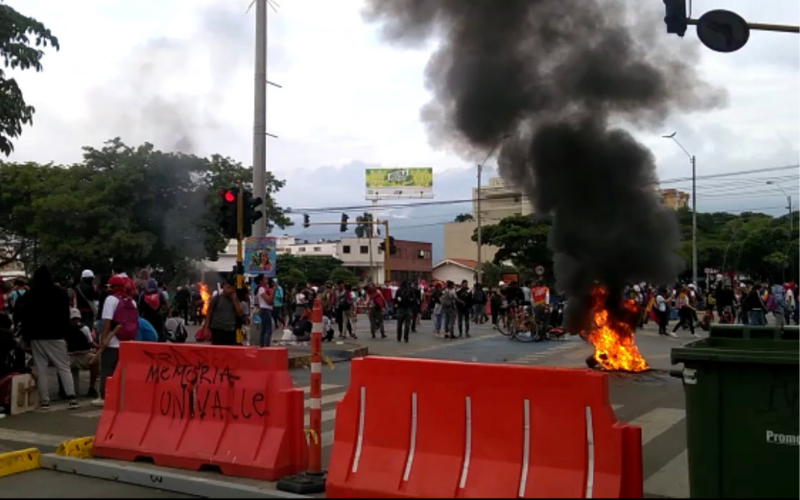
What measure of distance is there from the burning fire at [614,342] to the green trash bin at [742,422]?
25.3 ft

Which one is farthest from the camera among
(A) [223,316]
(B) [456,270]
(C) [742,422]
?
(B) [456,270]

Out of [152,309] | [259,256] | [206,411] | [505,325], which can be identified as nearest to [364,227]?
[505,325]

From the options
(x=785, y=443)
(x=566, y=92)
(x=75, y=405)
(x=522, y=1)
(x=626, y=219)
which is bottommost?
(x=75, y=405)

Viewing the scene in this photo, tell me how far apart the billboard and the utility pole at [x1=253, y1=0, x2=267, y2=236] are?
40.3 meters

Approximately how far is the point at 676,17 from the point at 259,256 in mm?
7625

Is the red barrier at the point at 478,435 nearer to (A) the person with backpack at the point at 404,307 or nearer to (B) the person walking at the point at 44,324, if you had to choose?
(B) the person walking at the point at 44,324

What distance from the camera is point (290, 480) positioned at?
17.0ft

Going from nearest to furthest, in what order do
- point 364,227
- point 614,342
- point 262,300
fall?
point 614,342, point 262,300, point 364,227

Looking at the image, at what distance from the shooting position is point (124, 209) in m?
28.3

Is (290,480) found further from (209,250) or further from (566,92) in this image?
(209,250)

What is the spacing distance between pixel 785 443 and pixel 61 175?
31.0 m

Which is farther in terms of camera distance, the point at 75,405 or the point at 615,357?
the point at 615,357

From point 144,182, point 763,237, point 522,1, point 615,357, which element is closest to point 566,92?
point 522,1

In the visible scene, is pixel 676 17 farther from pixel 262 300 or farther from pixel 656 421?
pixel 262 300
